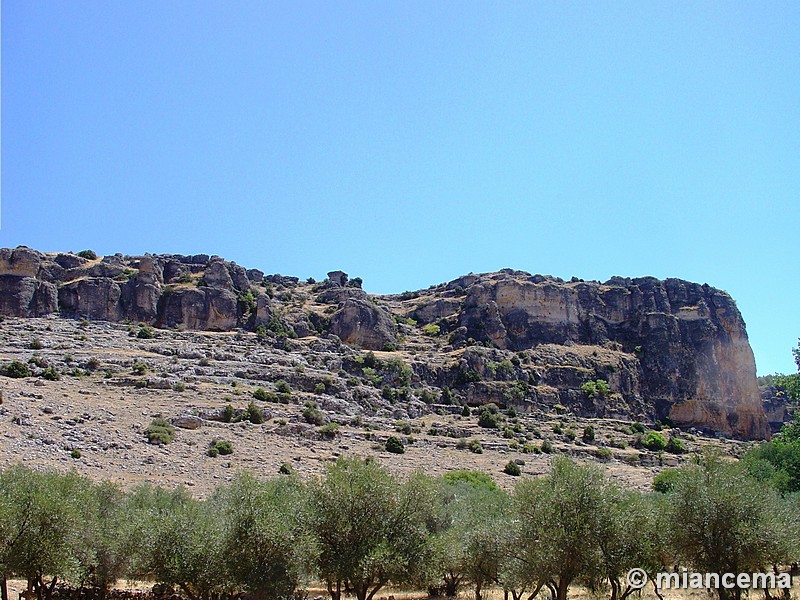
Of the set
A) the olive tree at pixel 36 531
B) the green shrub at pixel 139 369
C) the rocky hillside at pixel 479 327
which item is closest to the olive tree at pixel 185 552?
the olive tree at pixel 36 531

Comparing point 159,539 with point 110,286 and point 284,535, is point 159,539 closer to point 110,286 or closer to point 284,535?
point 284,535

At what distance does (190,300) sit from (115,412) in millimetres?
32380

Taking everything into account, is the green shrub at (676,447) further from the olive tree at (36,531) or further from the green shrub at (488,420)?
the olive tree at (36,531)

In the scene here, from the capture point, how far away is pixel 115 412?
4706 cm

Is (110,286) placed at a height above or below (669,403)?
above

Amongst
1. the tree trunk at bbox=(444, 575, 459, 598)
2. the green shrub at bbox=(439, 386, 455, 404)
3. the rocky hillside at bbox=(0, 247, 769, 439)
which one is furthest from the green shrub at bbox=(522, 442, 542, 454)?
the tree trunk at bbox=(444, 575, 459, 598)

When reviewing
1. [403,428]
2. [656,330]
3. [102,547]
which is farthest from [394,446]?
A: [656,330]

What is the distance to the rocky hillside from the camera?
75.4m

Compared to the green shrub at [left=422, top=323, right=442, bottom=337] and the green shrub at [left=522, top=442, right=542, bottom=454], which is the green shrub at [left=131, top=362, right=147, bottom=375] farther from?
the green shrub at [left=422, top=323, right=442, bottom=337]

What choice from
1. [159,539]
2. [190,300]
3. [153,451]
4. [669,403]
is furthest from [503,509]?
[669,403]

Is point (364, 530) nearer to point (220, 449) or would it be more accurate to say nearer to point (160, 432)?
point (220, 449)

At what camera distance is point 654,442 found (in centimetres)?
7138
